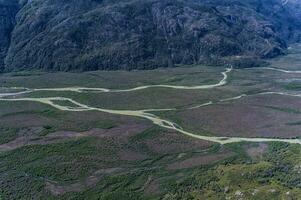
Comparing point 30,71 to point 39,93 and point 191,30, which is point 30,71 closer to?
point 39,93

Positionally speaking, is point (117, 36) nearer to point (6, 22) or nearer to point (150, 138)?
point (6, 22)

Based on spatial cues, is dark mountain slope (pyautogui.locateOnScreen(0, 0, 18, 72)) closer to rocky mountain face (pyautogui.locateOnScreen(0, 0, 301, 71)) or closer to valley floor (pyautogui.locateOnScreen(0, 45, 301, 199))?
rocky mountain face (pyautogui.locateOnScreen(0, 0, 301, 71))

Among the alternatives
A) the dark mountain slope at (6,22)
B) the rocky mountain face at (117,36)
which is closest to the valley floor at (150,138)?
the rocky mountain face at (117,36)

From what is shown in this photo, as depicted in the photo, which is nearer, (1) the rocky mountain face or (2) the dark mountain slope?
(1) the rocky mountain face

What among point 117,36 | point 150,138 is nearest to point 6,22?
point 117,36

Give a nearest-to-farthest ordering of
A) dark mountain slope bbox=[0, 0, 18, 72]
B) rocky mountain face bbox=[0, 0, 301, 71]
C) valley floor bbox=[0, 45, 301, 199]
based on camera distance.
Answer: valley floor bbox=[0, 45, 301, 199] < rocky mountain face bbox=[0, 0, 301, 71] < dark mountain slope bbox=[0, 0, 18, 72]

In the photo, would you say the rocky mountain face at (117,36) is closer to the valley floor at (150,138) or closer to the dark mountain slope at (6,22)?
the dark mountain slope at (6,22)

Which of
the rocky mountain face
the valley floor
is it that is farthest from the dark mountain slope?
the valley floor

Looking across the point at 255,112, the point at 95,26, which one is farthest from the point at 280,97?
the point at 95,26
